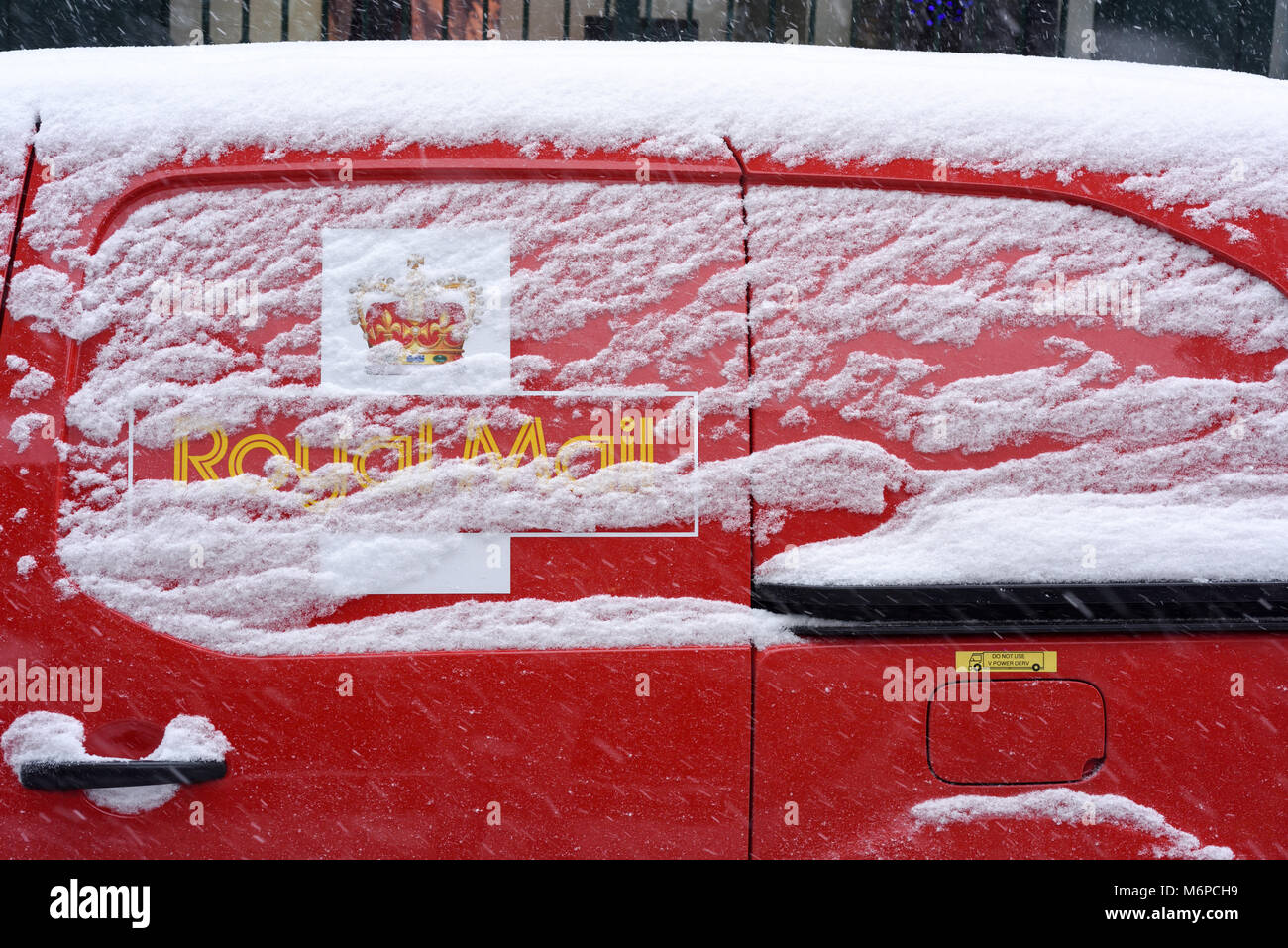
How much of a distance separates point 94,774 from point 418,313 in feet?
2.97

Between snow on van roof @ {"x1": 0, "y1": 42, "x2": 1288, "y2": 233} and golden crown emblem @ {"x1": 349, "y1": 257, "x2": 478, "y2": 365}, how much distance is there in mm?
256

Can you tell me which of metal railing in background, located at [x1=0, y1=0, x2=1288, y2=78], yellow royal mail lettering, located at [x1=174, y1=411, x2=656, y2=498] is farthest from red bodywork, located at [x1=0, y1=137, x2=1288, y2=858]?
metal railing in background, located at [x1=0, y1=0, x2=1288, y2=78]

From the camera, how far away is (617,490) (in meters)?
1.56

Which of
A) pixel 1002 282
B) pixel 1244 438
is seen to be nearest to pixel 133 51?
pixel 1002 282

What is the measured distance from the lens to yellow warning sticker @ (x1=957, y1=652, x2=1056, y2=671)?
155 centimetres

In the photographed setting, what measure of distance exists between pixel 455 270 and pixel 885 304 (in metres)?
0.74

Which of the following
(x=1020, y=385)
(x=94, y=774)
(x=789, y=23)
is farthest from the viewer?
(x=789, y=23)

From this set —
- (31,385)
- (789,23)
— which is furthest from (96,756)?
(789,23)

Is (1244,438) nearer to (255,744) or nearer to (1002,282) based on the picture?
(1002,282)

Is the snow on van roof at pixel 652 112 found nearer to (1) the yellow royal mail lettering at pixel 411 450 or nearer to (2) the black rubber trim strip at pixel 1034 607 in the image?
(1) the yellow royal mail lettering at pixel 411 450

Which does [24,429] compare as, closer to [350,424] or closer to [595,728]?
[350,424]

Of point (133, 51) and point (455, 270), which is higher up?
point (133, 51)

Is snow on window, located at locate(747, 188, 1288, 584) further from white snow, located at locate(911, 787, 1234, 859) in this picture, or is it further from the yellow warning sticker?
white snow, located at locate(911, 787, 1234, 859)

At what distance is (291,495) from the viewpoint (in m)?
1.54
